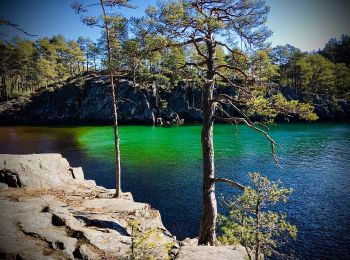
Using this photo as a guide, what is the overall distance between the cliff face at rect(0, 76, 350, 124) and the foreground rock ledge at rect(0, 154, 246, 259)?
208 feet

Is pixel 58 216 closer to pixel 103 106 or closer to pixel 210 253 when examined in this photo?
pixel 210 253

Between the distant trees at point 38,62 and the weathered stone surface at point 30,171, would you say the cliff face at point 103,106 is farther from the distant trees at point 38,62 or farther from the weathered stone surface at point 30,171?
the weathered stone surface at point 30,171

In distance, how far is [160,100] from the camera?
88.6 meters

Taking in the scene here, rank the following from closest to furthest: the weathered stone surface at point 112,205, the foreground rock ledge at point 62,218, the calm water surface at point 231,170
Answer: the foreground rock ledge at point 62,218 → the weathered stone surface at point 112,205 → the calm water surface at point 231,170

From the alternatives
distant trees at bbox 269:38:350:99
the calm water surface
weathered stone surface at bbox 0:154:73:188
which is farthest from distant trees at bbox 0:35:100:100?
weathered stone surface at bbox 0:154:73:188

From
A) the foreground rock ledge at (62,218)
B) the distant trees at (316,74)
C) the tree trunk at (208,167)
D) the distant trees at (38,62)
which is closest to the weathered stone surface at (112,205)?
the foreground rock ledge at (62,218)

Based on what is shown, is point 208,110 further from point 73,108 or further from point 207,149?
point 73,108

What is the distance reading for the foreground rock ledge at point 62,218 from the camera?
10547 mm

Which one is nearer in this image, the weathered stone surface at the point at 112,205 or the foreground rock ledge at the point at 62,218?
the foreground rock ledge at the point at 62,218

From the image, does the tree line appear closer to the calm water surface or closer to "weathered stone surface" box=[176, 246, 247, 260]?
the calm water surface

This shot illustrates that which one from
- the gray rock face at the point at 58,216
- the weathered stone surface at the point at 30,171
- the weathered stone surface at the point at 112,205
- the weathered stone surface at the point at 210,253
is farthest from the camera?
the weathered stone surface at the point at 30,171

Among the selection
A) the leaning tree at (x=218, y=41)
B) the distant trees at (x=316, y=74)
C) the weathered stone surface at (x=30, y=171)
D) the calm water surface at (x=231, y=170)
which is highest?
the distant trees at (x=316, y=74)

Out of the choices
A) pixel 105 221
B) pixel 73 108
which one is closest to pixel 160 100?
pixel 73 108

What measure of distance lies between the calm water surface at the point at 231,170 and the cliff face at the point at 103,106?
88.1 feet
